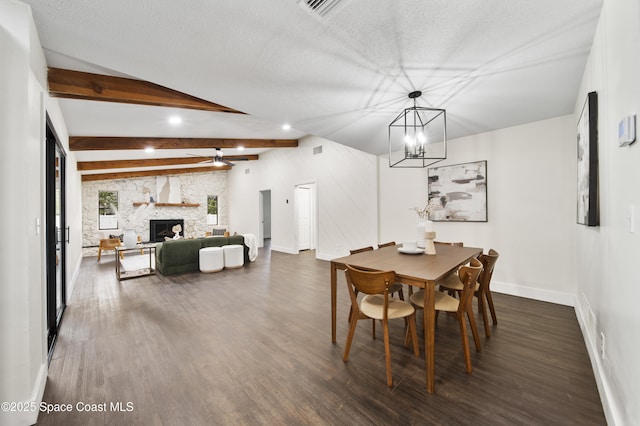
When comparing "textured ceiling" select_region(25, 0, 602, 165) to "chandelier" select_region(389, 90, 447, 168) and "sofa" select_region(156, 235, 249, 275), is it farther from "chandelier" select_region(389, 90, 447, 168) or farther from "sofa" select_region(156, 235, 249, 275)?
"sofa" select_region(156, 235, 249, 275)

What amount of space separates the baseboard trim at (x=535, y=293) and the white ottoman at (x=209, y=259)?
4.98m

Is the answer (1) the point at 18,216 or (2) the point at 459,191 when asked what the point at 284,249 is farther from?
(1) the point at 18,216

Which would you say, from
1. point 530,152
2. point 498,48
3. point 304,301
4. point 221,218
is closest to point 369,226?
point 304,301

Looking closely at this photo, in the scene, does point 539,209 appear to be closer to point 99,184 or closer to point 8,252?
point 8,252

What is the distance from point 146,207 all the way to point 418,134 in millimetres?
9306

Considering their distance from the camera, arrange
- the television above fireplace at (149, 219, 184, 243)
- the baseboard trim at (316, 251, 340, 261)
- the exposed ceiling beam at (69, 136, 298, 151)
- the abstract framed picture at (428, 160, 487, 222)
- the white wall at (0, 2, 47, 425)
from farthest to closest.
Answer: the television above fireplace at (149, 219, 184, 243) → the baseboard trim at (316, 251, 340, 261) → the exposed ceiling beam at (69, 136, 298, 151) → the abstract framed picture at (428, 160, 487, 222) → the white wall at (0, 2, 47, 425)

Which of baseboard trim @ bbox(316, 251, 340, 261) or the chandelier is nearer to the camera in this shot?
the chandelier

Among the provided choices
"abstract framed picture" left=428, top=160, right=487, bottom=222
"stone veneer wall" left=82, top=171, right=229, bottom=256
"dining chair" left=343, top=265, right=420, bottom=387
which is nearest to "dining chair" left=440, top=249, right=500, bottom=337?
"dining chair" left=343, top=265, right=420, bottom=387

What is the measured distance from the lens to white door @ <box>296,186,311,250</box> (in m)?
8.27

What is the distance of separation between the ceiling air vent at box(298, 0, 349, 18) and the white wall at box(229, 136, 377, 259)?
13.7 ft

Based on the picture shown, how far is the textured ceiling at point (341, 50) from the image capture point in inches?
64.7

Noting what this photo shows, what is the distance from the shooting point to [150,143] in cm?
514

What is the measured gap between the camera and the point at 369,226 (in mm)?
5809

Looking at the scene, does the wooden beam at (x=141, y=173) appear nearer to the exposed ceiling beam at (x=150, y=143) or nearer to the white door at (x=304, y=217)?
the white door at (x=304, y=217)
